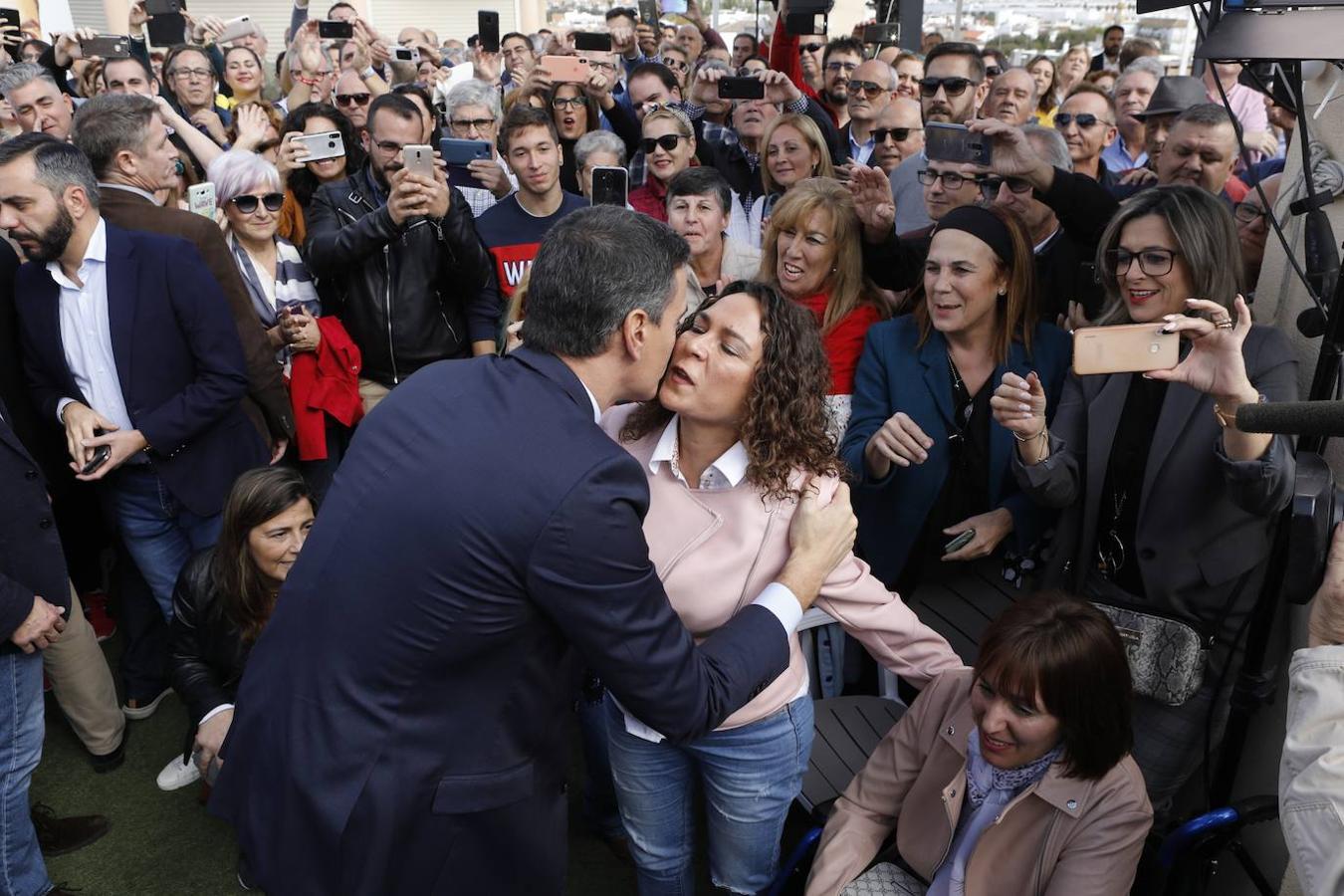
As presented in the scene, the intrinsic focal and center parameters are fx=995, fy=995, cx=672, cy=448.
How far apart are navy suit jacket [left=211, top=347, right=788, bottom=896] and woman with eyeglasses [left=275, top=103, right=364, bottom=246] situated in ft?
9.38

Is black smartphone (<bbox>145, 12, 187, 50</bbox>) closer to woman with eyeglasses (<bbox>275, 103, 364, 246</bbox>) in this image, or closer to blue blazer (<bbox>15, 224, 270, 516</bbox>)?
woman with eyeglasses (<bbox>275, 103, 364, 246</bbox>)

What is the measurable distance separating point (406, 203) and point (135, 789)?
209 cm

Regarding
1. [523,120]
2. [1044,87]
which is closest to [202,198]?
[523,120]

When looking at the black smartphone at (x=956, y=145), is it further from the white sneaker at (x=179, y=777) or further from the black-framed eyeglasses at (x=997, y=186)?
the white sneaker at (x=179, y=777)

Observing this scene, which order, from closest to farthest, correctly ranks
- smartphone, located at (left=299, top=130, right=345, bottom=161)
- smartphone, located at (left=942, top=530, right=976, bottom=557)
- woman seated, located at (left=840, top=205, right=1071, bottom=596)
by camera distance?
1. smartphone, located at (left=942, top=530, right=976, bottom=557)
2. woman seated, located at (left=840, top=205, right=1071, bottom=596)
3. smartphone, located at (left=299, top=130, right=345, bottom=161)

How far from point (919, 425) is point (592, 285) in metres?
1.41

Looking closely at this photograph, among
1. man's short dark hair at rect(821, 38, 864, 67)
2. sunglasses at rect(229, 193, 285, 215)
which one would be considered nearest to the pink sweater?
sunglasses at rect(229, 193, 285, 215)

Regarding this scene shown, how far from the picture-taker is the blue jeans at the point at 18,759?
7.84ft

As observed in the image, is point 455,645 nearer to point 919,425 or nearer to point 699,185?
point 919,425

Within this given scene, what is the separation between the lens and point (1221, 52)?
1787 millimetres

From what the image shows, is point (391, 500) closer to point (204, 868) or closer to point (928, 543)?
point (928, 543)

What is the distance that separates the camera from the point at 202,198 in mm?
3598

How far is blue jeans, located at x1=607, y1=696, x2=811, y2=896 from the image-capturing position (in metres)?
1.96

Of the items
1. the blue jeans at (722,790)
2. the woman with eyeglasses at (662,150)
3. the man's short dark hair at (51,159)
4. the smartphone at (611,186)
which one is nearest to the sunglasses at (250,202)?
the man's short dark hair at (51,159)
